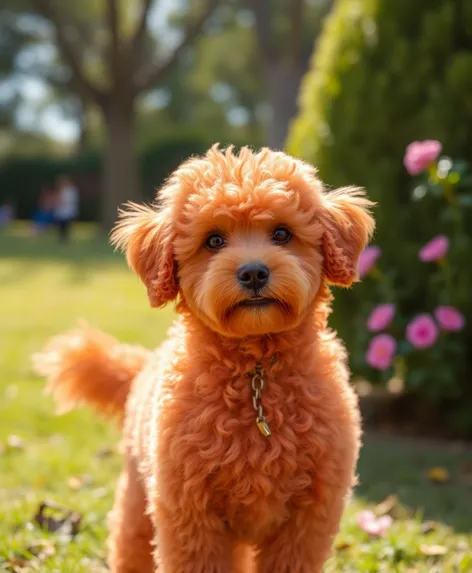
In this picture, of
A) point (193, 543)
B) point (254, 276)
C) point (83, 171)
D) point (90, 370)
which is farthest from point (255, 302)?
point (83, 171)

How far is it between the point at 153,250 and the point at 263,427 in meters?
0.79

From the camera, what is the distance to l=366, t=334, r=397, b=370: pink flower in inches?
212

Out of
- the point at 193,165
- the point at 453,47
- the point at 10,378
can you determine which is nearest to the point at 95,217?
the point at 10,378

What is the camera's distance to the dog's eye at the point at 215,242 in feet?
9.17

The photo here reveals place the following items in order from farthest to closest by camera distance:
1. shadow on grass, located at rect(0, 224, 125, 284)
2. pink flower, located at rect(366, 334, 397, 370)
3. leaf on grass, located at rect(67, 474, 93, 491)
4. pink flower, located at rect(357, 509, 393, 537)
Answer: shadow on grass, located at rect(0, 224, 125, 284)
pink flower, located at rect(366, 334, 397, 370)
leaf on grass, located at rect(67, 474, 93, 491)
pink flower, located at rect(357, 509, 393, 537)

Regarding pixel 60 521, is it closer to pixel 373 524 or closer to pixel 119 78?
pixel 373 524

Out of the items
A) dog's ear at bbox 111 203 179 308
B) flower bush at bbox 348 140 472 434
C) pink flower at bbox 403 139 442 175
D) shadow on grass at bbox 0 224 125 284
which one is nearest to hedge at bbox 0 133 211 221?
shadow on grass at bbox 0 224 125 284

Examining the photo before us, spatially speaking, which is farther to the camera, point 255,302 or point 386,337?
point 386,337

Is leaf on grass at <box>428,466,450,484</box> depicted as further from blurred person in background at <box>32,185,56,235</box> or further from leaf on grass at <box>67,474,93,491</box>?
blurred person in background at <box>32,185,56,235</box>

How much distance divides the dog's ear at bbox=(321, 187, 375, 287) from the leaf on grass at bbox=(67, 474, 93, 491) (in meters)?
2.55

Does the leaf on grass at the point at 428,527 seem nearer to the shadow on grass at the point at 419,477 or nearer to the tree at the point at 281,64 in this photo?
the shadow on grass at the point at 419,477

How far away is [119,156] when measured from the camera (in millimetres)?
24828

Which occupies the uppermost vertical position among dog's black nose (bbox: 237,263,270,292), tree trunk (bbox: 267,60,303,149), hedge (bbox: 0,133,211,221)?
tree trunk (bbox: 267,60,303,149)

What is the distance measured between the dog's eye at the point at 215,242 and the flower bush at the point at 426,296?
2.60 meters
